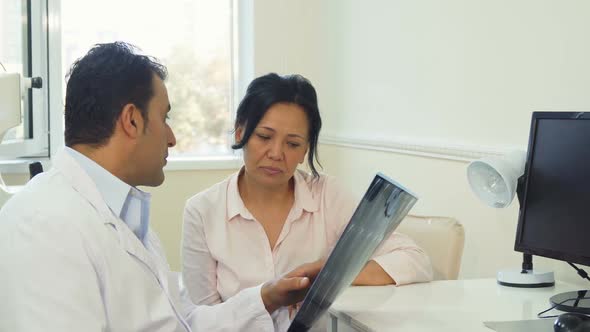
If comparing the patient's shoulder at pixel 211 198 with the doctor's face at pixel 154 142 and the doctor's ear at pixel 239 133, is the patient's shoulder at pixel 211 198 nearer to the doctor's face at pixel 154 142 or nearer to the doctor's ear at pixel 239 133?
the doctor's ear at pixel 239 133

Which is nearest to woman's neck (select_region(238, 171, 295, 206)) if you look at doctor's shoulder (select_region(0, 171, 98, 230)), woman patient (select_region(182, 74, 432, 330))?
woman patient (select_region(182, 74, 432, 330))

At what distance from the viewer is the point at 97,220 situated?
1.24 metres

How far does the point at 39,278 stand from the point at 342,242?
51cm

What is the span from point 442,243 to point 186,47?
6.93ft

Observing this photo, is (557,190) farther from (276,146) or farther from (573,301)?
(276,146)

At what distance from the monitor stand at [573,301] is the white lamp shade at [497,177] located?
24 cm

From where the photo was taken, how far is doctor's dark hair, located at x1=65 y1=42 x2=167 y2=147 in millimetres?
1298

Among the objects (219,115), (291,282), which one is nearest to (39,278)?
(291,282)

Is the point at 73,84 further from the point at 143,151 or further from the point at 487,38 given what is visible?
the point at 487,38

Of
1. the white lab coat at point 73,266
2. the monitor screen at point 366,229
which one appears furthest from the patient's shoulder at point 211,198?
the monitor screen at point 366,229

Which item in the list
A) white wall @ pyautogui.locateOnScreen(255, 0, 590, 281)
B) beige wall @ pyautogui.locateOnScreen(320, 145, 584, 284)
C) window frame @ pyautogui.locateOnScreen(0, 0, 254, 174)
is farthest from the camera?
window frame @ pyautogui.locateOnScreen(0, 0, 254, 174)

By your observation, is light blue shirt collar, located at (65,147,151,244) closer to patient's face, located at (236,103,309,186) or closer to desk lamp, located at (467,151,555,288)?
patient's face, located at (236,103,309,186)

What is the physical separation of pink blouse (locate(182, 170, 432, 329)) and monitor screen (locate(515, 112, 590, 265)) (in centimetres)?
31

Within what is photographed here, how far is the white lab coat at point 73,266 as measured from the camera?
1084 mm
